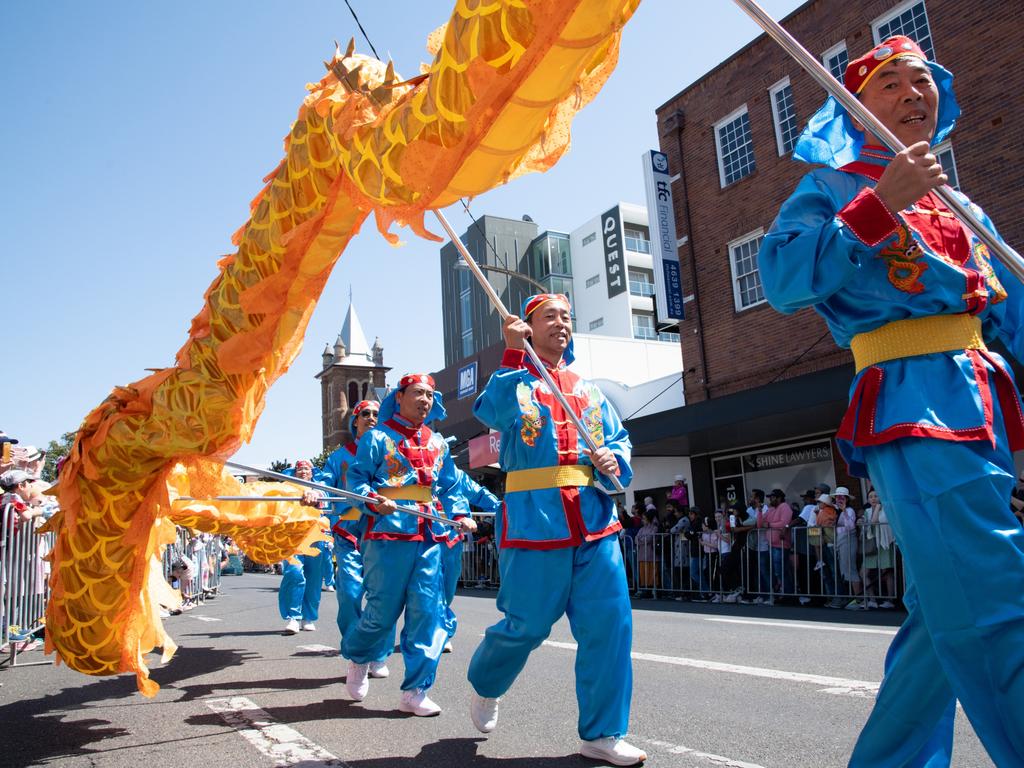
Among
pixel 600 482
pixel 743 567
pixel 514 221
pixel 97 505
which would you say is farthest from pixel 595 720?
pixel 514 221

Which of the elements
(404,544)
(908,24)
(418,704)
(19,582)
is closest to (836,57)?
(908,24)

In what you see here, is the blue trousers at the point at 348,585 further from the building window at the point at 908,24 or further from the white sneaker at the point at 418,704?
the building window at the point at 908,24

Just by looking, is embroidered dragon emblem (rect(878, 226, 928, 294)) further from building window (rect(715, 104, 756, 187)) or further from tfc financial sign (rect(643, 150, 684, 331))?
tfc financial sign (rect(643, 150, 684, 331))

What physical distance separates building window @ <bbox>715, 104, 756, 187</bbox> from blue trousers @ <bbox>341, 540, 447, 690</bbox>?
14992 mm

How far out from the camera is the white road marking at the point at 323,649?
7.77 metres

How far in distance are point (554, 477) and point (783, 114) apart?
1595 centimetres

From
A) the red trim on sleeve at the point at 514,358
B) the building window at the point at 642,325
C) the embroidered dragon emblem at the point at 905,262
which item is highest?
the building window at the point at 642,325

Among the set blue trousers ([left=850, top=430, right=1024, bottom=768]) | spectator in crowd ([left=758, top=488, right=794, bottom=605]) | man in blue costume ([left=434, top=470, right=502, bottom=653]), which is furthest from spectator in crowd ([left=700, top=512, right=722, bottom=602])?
blue trousers ([left=850, top=430, right=1024, bottom=768])

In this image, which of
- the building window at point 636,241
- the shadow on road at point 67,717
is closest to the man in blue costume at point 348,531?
the shadow on road at point 67,717

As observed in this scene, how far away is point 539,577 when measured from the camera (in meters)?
3.65

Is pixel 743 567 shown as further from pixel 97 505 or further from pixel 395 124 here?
pixel 395 124

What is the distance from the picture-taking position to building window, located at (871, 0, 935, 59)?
14977 millimetres

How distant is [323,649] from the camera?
8062 mm

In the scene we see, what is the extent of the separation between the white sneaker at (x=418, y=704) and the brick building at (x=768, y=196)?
33.2 ft
